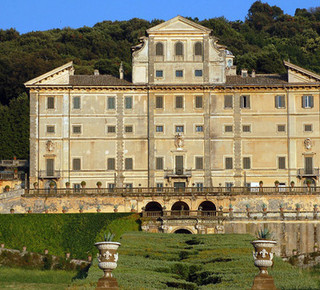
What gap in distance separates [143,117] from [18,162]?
15.0 metres

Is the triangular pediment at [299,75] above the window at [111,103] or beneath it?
above

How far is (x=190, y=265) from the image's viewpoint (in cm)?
4603

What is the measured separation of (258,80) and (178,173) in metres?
10.3

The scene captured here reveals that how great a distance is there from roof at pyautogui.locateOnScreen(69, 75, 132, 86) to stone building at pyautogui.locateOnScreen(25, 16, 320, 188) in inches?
3.3

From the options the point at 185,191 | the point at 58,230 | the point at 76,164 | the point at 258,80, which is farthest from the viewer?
the point at 258,80

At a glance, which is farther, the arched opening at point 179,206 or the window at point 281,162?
the window at point 281,162

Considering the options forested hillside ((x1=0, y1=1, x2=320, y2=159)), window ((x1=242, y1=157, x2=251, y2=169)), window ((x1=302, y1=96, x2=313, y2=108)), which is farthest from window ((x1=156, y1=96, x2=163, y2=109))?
forested hillside ((x1=0, y1=1, x2=320, y2=159))

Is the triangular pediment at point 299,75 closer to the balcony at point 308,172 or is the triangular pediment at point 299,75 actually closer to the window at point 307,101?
the window at point 307,101

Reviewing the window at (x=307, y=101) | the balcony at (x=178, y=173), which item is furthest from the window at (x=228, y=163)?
the window at (x=307, y=101)

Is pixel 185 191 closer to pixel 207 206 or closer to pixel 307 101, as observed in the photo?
pixel 207 206

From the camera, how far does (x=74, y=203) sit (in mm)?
71250

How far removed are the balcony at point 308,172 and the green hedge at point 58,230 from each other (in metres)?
17.1

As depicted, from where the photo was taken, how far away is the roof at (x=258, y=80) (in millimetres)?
76750

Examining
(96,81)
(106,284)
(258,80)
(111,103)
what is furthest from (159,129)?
(106,284)
